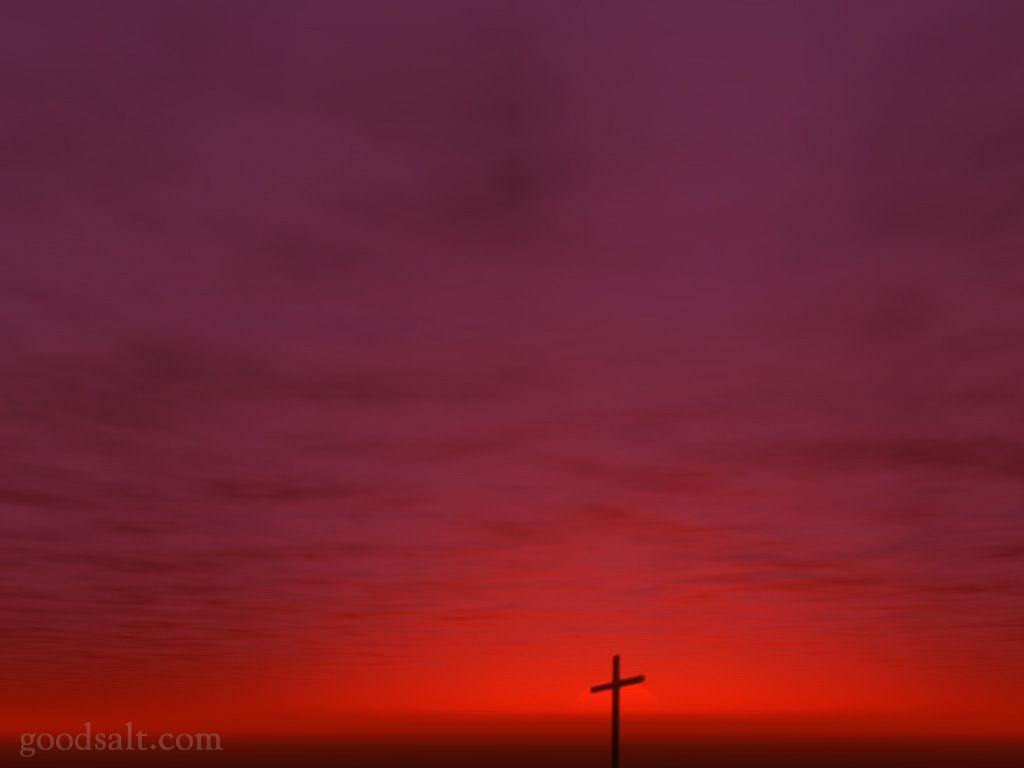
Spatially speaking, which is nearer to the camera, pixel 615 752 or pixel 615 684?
pixel 615 752

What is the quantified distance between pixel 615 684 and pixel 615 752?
90.4 inches

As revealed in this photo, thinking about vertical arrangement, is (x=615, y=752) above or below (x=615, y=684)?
below

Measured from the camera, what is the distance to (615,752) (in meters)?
18.7

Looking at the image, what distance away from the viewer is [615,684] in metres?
20.9
